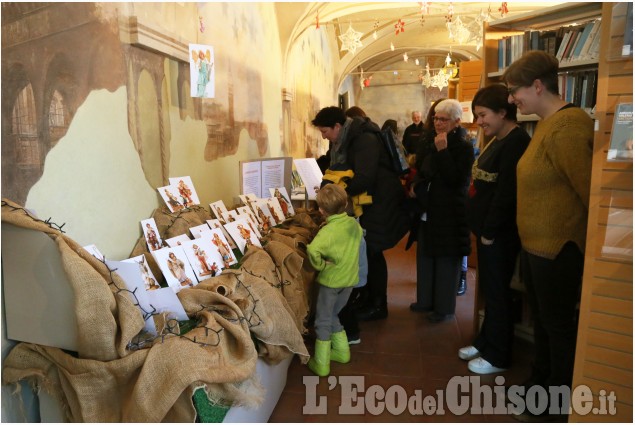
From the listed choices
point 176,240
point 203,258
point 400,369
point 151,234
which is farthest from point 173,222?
→ point 400,369

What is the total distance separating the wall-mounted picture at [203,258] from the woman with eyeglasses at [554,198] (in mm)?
1415

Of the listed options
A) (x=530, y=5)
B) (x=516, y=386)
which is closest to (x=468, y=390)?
(x=516, y=386)

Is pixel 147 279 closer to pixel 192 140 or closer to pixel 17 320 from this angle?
pixel 17 320

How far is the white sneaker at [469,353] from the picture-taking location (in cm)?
273

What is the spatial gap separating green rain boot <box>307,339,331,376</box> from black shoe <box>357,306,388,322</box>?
0.86 metres

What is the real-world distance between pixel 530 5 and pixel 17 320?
26.9ft

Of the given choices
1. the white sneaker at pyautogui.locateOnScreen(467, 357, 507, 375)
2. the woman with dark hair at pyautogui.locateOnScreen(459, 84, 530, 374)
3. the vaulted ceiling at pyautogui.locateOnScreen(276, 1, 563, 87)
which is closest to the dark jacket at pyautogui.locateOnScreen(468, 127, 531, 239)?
the woman with dark hair at pyautogui.locateOnScreen(459, 84, 530, 374)

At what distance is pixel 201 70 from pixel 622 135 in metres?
1.99

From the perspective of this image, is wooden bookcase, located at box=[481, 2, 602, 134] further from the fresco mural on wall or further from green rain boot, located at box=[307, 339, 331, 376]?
the fresco mural on wall

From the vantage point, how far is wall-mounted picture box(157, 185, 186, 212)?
2.33m

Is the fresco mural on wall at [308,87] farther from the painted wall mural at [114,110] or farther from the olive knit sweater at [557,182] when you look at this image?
the olive knit sweater at [557,182]

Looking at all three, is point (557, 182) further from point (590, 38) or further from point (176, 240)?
point (176, 240)

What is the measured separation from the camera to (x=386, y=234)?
309 centimetres

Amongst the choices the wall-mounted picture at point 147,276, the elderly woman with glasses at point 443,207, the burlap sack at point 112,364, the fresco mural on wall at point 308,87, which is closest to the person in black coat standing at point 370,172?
the elderly woman with glasses at point 443,207
